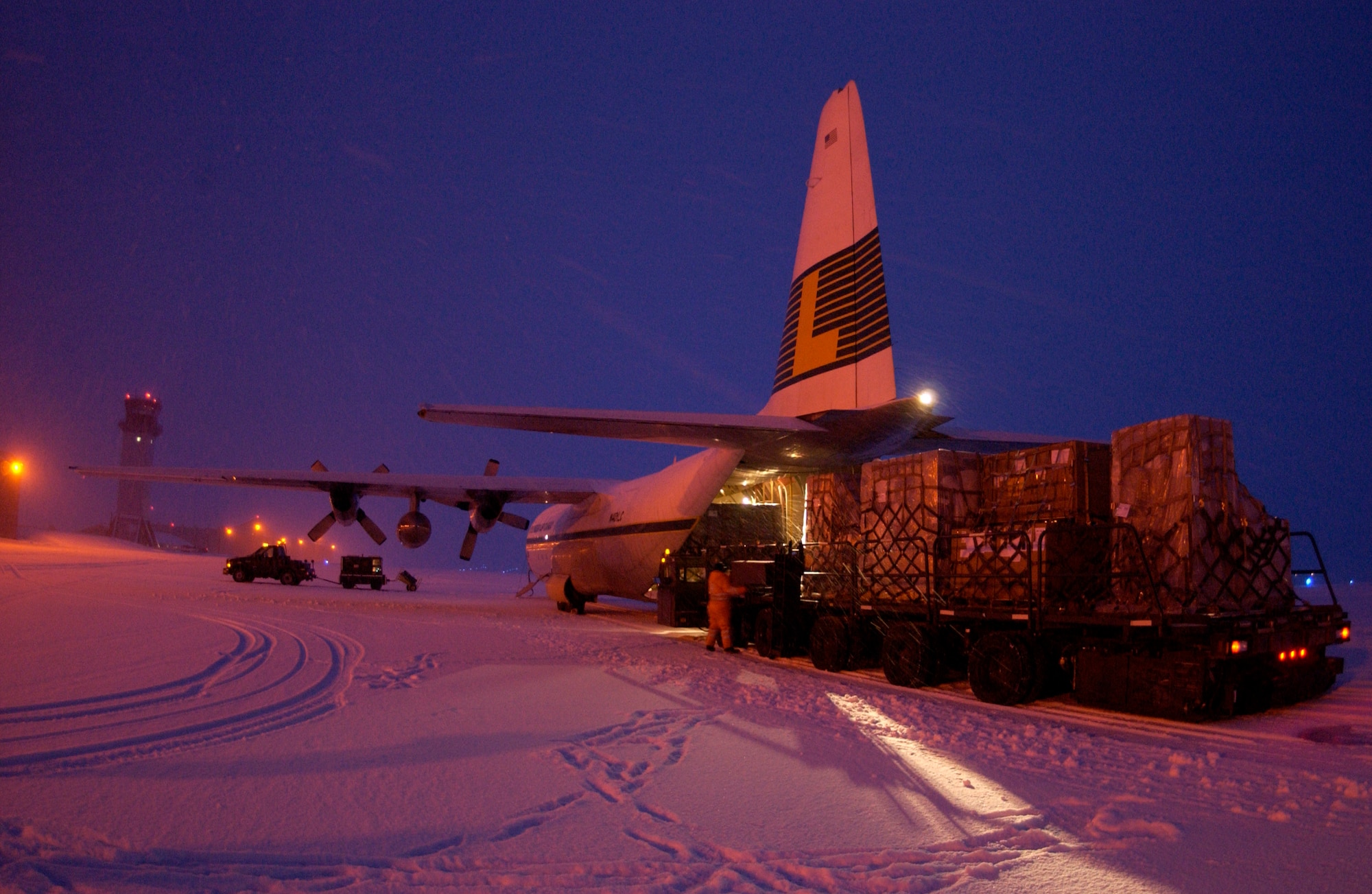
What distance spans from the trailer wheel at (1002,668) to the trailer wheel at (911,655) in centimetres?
81

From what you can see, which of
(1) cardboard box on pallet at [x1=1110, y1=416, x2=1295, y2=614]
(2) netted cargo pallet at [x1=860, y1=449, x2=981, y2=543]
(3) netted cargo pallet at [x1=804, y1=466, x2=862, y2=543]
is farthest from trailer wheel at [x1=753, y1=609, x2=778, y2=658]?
(1) cardboard box on pallet at [x1=1110, y1=416, x2=1295, y2=614]

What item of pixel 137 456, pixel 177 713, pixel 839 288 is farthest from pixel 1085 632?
pixel 137 456

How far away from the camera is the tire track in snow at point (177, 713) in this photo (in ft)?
15.1

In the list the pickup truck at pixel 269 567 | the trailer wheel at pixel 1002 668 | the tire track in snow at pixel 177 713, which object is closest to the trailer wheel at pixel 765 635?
the trailer wheel at pixel 1002 668

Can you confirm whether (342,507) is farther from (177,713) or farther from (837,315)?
(177,713)

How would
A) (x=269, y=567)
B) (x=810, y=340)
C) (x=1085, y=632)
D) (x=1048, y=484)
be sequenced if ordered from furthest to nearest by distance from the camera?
(x=269, y=567), (x=810, y=340), (x=1048, y=484), (x=1085, y=632)

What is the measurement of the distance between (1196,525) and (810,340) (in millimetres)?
6199

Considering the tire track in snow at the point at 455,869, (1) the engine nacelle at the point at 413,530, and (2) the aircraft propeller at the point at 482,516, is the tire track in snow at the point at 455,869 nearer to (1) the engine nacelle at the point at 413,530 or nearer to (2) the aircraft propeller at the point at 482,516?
(1) the engine nacelle at the point at 413,530

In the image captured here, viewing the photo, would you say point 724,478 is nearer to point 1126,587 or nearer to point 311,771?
point 1126,587

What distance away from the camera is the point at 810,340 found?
12469 millimetres

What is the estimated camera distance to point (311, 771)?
450 cm

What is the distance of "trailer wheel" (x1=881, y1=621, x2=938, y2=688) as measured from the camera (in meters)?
9.36

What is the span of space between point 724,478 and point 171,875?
37.3ft

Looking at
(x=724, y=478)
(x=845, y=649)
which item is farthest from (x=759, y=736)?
(x=724, y=478)
